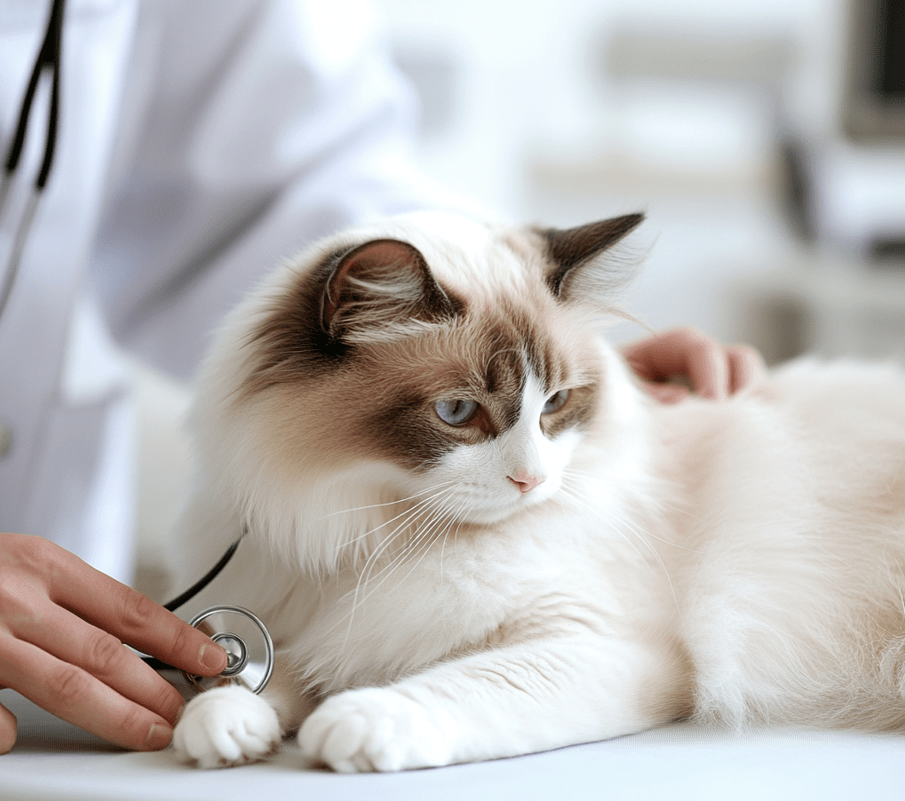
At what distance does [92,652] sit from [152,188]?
1.03 meters

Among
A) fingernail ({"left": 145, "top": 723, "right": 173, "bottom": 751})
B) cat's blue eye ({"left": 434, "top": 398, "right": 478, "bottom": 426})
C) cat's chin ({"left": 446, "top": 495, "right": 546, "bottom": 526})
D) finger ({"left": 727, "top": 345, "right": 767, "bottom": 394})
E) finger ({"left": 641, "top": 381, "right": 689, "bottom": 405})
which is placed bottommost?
fingernail ({"left": 145, "top": 723, "right": 173, "bottom": 751})

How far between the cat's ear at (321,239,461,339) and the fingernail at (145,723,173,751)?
0.38 meters

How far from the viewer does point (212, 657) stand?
726 millimetres

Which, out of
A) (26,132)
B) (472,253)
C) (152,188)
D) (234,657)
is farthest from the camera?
(152,188)

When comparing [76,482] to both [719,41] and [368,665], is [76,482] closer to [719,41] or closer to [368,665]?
[368,665]

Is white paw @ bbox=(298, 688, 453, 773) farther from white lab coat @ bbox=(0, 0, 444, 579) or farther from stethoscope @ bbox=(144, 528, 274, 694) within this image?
white lab coat @ bbox=(0, 0, 444, 579)

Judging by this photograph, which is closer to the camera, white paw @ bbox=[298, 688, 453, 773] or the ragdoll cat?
white paw @ bbox=[298, 688, 453, 773]

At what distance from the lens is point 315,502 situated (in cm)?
83

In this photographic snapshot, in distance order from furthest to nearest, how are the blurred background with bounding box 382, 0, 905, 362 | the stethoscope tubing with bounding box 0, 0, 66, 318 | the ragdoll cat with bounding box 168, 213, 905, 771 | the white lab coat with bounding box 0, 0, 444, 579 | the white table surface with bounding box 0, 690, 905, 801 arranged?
the blurred background with bounding box 382, 0, 905, 362 → the white lab coat with bounding box 0, 0, 444, 579 → the stethoscope tubing with bounding box 0, 0, 66, 318 → the ragdoll cat with bounding box 168, 213, 905, 771 → the white table surface with bounding box 0, 690, 905, 801

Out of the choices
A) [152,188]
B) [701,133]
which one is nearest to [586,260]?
[152,188]

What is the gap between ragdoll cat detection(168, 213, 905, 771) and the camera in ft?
2.64

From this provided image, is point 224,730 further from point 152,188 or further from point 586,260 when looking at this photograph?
point 152,188

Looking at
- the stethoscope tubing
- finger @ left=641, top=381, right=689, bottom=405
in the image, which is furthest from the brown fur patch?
the stethoscope tubing

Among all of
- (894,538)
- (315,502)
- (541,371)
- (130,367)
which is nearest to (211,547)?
(315,502)
